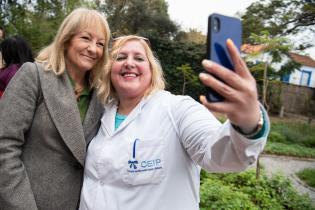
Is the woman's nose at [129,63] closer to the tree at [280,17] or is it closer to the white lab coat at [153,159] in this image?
the white lab coat at [153,159]

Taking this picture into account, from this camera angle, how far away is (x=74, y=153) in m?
1.79

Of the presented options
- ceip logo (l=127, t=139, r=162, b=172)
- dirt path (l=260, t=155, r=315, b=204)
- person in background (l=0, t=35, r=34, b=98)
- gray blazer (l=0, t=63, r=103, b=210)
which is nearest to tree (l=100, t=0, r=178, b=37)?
dirt path (l=260, t=155, r=315, b=204)

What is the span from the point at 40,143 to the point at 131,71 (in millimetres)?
598

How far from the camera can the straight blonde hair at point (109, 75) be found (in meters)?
1.89

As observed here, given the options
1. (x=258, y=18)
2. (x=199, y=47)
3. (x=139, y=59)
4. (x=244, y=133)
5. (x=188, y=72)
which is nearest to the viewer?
(x=244, y=133)

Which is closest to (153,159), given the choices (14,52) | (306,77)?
(14,52)

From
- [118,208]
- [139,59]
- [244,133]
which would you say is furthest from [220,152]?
[139,59]

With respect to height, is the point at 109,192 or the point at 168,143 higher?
the point at 168,143

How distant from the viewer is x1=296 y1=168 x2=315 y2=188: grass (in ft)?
24.4

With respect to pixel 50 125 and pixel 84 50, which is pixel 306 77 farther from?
pixel 50 125

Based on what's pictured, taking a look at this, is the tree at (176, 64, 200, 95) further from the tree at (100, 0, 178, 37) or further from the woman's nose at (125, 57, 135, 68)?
the woman's nose at (125, 57, 135, 68)

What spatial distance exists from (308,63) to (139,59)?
1376 inches

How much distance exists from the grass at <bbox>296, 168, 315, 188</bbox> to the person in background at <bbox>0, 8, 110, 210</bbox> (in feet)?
22.0

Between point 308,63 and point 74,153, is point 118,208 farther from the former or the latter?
point 308,63
